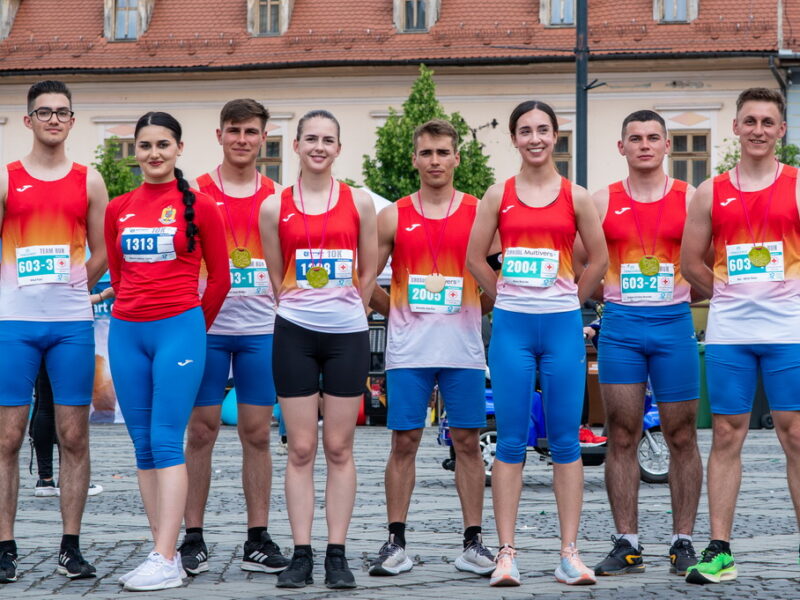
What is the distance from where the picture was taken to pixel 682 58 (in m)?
38.3

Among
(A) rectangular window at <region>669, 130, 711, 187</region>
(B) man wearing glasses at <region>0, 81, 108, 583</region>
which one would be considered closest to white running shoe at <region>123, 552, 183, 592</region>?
(B) man wearing glasses at <region>0, 81, 108, 583</region>

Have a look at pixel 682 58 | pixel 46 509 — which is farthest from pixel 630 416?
pixel 682 58

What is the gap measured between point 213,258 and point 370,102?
33448mm

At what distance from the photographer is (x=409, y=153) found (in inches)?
1448

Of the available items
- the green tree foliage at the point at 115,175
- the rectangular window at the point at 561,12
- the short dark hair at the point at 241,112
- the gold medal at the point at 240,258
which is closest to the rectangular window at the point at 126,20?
the green tree foliage at the point at 115,175

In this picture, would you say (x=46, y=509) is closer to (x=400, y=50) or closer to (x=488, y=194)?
(x=488, y=194)

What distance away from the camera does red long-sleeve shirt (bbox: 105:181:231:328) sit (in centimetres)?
713

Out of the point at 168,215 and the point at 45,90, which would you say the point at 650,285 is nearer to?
the point at 168,215

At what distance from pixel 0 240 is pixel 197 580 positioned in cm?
194

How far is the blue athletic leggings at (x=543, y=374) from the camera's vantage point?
7379mm

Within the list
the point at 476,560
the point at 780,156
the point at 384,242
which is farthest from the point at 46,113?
Result: the point at 780,156

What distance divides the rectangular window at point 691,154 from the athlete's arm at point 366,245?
106ft

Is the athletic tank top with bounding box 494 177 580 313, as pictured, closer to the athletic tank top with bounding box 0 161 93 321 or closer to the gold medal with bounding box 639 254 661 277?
the gold medal with bounding box 639 254 661 277

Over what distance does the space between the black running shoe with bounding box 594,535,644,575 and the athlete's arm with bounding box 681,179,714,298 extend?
4.33 ft
